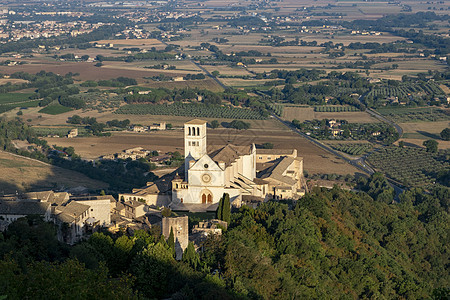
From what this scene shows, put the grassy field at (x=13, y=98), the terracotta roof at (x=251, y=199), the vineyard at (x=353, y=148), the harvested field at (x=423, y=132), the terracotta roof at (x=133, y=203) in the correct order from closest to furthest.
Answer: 1. the terracotta roof at (x=133, y=203)
2. the terracotta roof at (x=251, y=199)
3. the vineyard at (x=353, y=148)
4. the harvested field at (x=423, y=132)
5. the grassy field at (x=13, y=98)

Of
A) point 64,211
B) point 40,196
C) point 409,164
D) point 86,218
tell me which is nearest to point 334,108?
point 409,164

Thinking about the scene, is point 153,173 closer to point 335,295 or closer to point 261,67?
point 335,295

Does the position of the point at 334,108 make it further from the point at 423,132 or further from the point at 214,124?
the point at 214,124

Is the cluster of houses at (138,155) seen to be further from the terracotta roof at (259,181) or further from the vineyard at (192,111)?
the terracotta roof at (259,181)

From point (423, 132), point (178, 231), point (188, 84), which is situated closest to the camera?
point (178, 231)

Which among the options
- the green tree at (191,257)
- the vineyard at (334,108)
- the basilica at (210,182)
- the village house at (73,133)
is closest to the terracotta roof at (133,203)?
the basilica at (210,182)

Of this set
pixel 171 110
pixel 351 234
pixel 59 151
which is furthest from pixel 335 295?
pixel 171 110

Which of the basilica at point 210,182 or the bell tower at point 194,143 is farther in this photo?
the bell tower at point 194,143
